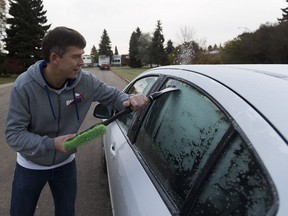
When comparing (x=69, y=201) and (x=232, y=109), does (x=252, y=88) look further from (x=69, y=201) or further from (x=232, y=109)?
(x=69, y=201)

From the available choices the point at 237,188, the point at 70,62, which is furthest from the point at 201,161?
the point at 70,62

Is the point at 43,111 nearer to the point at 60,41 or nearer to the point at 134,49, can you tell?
the point at 60,41

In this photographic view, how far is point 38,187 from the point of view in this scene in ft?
8.60

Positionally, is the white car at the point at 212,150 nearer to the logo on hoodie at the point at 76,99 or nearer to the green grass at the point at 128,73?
the logo on hoodie at the point at 76,99

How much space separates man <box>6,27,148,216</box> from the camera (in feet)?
7.43

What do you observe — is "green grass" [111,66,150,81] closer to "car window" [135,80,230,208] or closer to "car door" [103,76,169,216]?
"car door" [103,76,169,216]


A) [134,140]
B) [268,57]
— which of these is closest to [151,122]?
[134,140]

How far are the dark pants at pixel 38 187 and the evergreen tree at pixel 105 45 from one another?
120 meters

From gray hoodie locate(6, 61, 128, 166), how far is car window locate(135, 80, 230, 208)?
0.40 meters

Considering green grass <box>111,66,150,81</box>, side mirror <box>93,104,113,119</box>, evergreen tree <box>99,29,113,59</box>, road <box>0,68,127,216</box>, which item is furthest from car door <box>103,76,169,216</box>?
evergreen tree <box>99,29,113,59</box>

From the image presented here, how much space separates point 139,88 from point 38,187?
1604 mm

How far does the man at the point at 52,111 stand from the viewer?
2.26 meters

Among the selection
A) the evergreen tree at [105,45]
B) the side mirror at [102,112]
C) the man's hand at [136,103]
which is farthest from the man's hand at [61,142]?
the evergreen tree at [105,45]

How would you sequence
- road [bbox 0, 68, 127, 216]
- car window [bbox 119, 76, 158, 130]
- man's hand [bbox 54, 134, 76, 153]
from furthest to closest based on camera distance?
1. road [bbox 0, 68, 127, 216]
2. car window [bbox 119, 76, 158, 130]
3. man's hand [bbox 54, 134, 76, 153]
